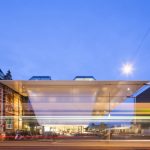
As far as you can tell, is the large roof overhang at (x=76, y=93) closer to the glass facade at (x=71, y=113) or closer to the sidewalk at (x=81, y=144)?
the glass facade at (x=71, y=113)

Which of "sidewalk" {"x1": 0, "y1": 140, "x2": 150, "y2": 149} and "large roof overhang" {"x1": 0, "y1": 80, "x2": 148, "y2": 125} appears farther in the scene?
"large roof overhang" {"x1": 0, "y1": 80, "x2": 148, "y2": 125}

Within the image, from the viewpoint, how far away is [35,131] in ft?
51.8

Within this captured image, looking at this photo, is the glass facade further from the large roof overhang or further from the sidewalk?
the sidewalk

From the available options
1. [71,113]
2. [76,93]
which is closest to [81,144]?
[71,113]

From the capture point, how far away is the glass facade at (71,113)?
15547 mm

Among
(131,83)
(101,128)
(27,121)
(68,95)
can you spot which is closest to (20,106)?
(27,121)

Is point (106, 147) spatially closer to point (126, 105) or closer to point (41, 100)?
point (126, 105)

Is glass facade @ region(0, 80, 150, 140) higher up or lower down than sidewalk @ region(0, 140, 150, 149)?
higher up

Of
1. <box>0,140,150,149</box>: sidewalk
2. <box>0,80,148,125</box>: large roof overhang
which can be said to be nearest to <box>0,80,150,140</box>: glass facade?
<box>0,80,148,125</box>: large roof overhang

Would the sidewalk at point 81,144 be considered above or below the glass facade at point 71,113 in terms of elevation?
below

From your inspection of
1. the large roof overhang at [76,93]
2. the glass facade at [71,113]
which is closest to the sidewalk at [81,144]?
the glass facade at [71,113]

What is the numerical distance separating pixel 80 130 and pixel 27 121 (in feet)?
5.99

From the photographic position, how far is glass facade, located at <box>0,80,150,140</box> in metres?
15.5

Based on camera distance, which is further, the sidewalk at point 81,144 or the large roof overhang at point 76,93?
the large roof overhang at point 76,93
